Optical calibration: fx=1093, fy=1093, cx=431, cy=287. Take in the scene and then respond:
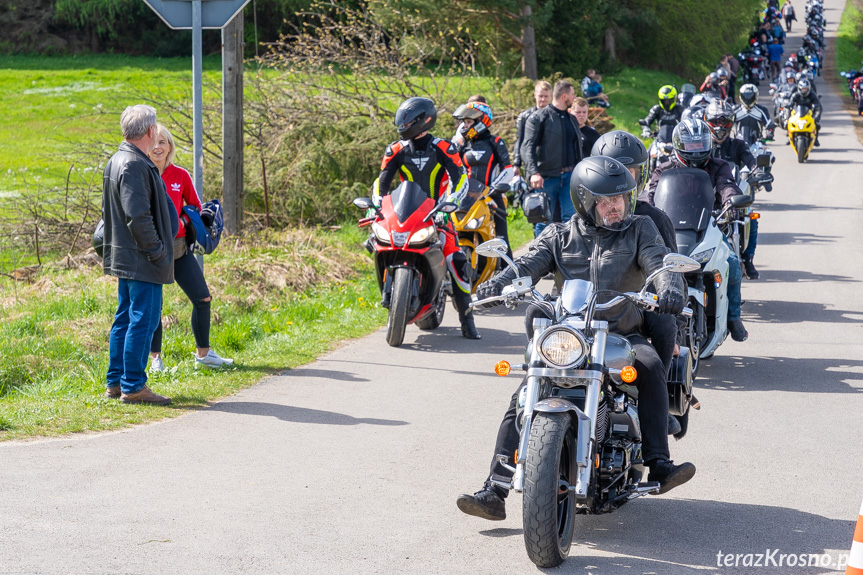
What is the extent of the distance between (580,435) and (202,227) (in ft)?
A: 13.2

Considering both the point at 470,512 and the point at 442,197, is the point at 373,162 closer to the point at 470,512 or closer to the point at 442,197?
the point at 442,197

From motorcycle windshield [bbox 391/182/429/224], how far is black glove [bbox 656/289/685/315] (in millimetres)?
4295

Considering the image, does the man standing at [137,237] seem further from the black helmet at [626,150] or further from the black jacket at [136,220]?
the black helmet at [626,150]

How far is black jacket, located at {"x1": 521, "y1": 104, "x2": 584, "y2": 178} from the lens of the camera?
11.7 m

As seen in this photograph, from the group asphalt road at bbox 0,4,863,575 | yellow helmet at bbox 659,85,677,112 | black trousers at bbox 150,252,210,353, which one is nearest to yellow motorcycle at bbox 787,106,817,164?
yellow helmet at bbox 659,85,677,112

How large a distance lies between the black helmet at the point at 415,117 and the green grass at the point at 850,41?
5166 centimetres

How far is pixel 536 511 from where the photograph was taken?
14.3 feet

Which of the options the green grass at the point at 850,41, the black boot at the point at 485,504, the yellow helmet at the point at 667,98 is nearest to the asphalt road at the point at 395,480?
the black boot at the point at 485,504

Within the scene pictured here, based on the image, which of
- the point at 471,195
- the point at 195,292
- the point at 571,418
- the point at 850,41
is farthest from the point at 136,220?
the point at 850,41

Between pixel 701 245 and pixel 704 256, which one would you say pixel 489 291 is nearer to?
pixel 704 256

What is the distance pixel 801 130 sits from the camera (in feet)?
81.9

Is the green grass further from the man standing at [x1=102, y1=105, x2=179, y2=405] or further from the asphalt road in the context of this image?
the man standing at [x1=102, y1=105, x2=179, y2=405]

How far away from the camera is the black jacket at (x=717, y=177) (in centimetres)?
888

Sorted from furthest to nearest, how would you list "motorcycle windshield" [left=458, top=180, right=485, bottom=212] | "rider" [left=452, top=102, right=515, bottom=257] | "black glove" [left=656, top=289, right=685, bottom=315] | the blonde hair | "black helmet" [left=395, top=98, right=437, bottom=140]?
"rider" [left=452, top=102, right=515, bottom=257] < "motorcycle windshield" [left=458, top=180, right=485, bottom=212] < "black helmet" [left=395, top=98, right=437, bottom=140] < the blonde hair < "black glove" [left=656, top=289, right=685, bottom=315]
